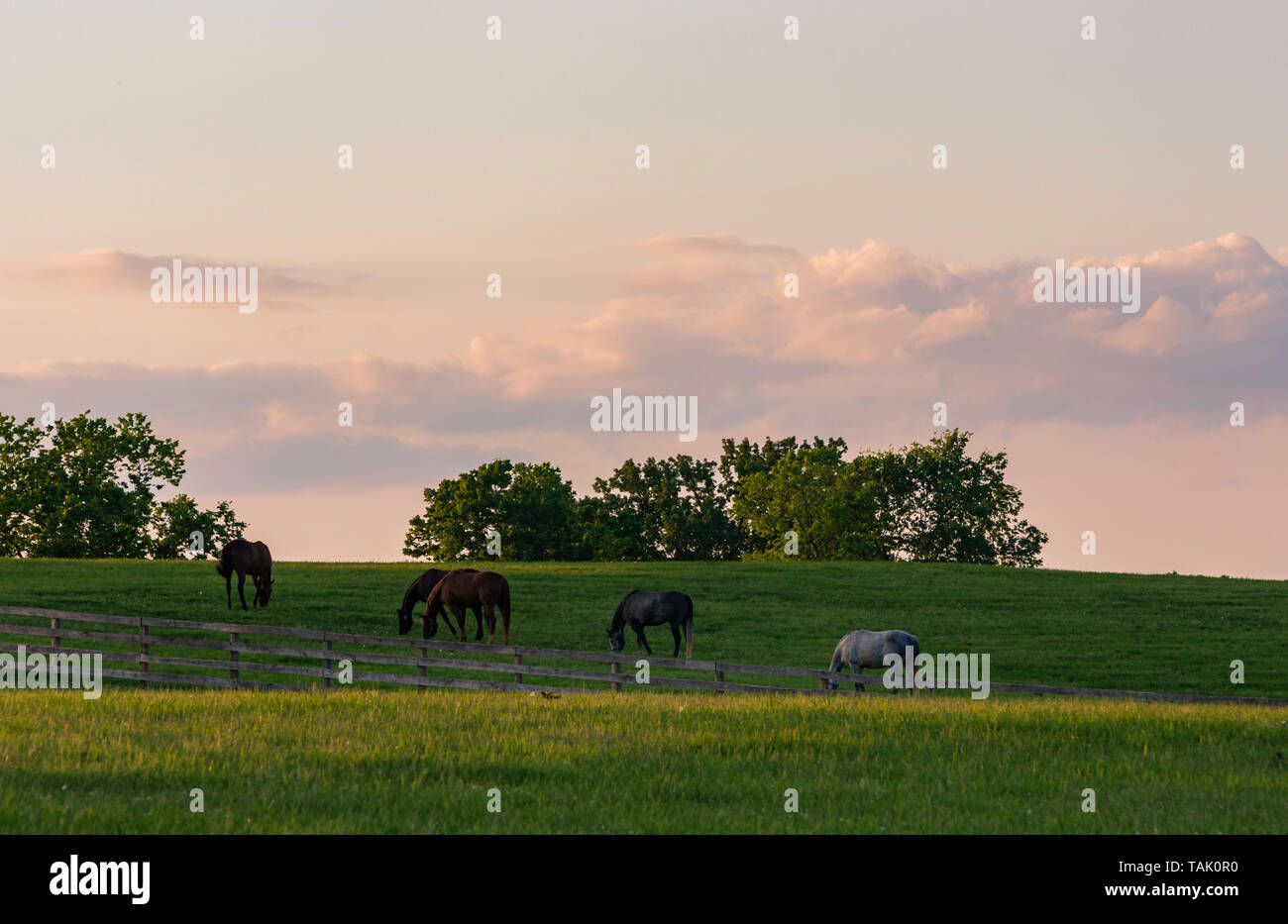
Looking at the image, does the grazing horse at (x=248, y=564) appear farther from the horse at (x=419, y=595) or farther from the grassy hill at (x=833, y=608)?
the horse at (x=419, y=595)

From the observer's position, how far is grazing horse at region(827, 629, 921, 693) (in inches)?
1121

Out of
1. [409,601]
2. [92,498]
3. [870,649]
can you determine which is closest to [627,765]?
[870,649]

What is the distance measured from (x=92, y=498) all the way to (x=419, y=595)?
5077 cm

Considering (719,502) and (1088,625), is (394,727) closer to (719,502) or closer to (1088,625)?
(1088,625)

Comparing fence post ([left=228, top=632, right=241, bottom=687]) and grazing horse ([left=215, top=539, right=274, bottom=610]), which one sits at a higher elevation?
grazing horse ([left=215, top=539, right=274, bottom=610])

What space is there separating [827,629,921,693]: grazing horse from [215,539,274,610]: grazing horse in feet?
64.9

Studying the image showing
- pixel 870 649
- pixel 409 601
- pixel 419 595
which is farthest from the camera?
pixel 419 595

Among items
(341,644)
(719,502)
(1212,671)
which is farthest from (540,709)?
(719,502)

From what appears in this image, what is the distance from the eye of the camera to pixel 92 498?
8225cm
